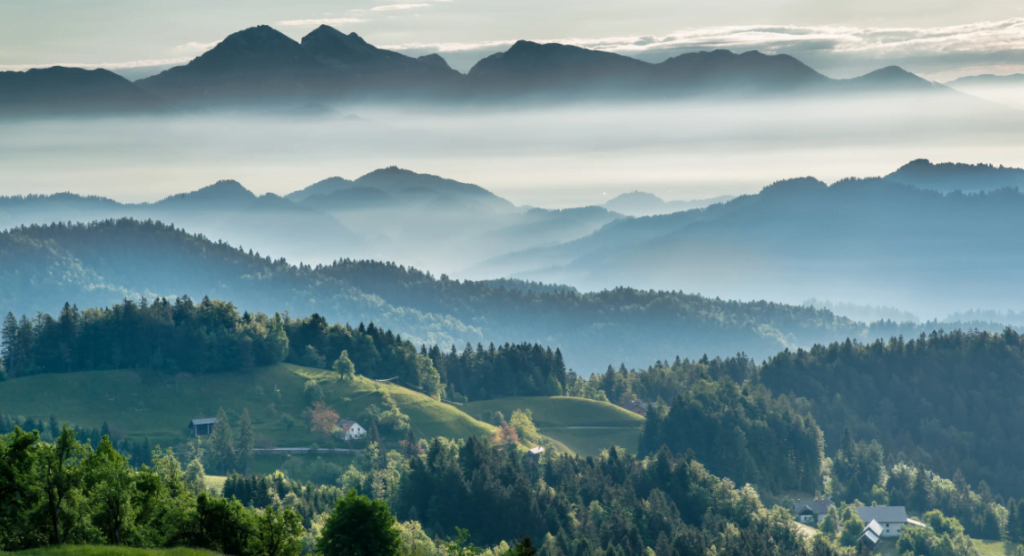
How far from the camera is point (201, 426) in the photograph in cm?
19150

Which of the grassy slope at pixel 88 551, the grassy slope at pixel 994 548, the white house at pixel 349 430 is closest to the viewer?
the grassy slope at pixel 88 551

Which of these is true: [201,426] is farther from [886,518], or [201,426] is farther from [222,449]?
[886,518]

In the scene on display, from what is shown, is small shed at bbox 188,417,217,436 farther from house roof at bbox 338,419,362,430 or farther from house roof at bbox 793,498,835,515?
house roof at bbox 793,498,835,515

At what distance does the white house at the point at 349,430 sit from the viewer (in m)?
191

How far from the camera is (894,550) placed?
547ft

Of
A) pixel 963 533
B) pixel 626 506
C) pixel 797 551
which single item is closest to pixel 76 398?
A: pixel 626 506

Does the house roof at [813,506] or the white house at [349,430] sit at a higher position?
the white house at [349,430]

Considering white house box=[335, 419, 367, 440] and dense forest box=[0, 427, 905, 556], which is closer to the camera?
dense forest box=[0, 427, 905, 556]

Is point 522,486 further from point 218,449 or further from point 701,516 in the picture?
point 218,449

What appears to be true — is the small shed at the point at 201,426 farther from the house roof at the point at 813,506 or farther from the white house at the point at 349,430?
the house roof at the point at 813,506

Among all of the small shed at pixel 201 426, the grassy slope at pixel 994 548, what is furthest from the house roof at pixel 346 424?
the grassy slope at pixel 994 548

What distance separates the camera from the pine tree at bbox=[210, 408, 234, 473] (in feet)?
579

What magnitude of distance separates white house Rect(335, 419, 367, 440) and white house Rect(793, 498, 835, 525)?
72502 mm

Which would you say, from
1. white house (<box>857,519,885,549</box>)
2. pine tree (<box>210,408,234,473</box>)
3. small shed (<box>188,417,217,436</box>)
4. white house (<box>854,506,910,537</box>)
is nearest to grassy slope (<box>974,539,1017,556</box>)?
white house (<box>854,506,910,537</box>)
